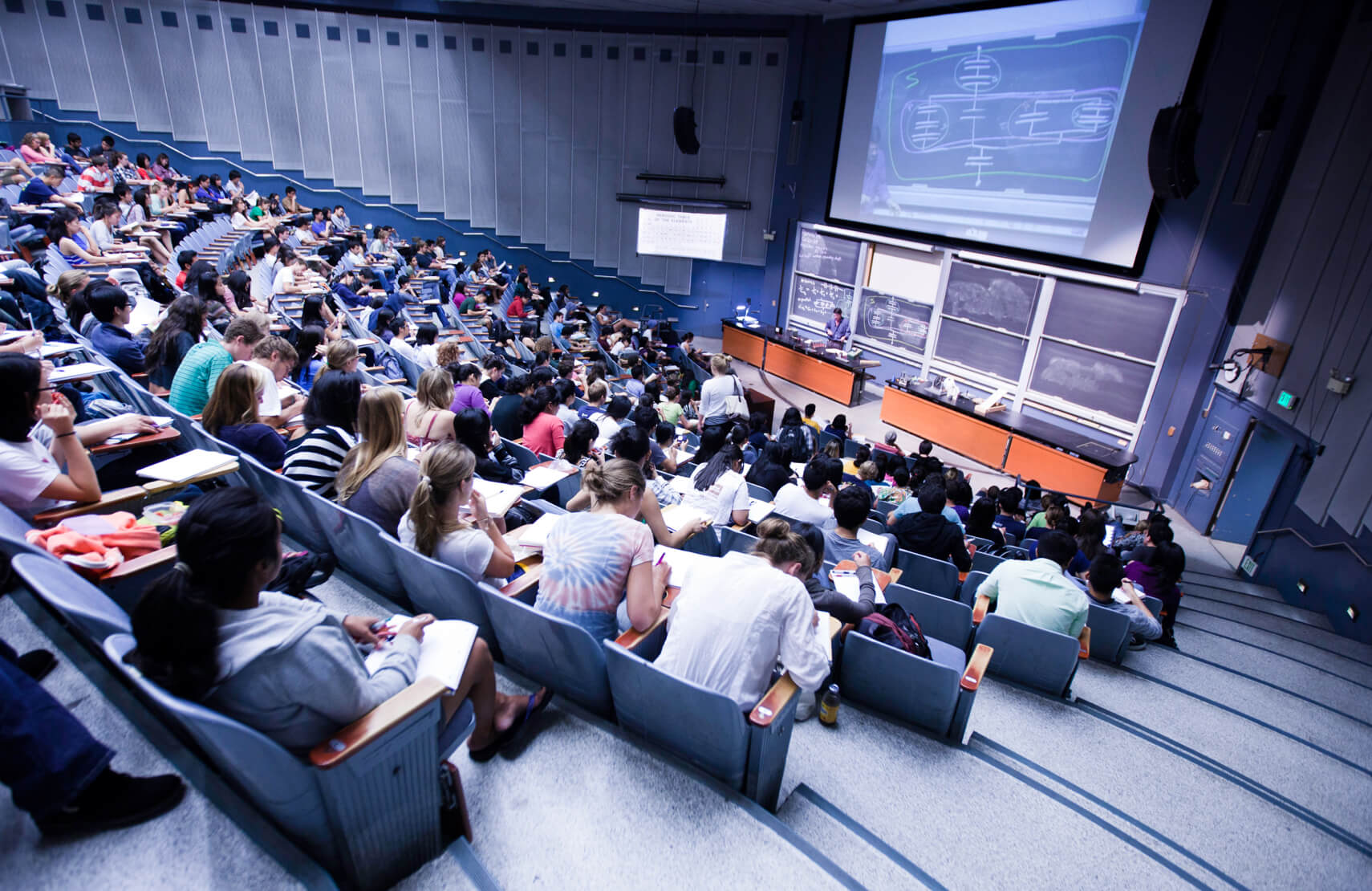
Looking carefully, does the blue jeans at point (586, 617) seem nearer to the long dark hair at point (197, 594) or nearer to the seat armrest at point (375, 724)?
the seat armrest at point (375, 724)

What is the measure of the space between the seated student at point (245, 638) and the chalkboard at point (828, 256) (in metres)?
12.3

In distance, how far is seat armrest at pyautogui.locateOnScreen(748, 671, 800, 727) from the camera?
6.83ft

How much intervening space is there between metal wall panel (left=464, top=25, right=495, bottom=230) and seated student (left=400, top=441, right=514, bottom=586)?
13895 millimetres

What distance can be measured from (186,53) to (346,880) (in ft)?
54.8

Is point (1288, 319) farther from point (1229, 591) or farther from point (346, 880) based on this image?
point (346, 880)

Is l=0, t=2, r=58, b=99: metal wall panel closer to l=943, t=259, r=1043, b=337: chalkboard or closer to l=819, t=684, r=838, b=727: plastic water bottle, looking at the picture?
l=943, t=259, r=1043, b=337: chalkboard

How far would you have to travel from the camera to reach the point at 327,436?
10.6 feet

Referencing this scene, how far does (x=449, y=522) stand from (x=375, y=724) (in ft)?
3.37

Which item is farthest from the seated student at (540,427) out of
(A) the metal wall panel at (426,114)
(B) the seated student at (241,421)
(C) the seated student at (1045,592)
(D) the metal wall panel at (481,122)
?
(A) the metal wall panel at (426,114)

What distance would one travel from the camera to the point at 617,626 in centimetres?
261

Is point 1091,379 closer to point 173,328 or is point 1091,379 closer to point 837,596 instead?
point 837,596

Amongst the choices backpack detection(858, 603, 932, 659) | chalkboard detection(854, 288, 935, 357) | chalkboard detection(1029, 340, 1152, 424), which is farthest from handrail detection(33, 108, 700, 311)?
backpack detection(858, 603, 932, 659)

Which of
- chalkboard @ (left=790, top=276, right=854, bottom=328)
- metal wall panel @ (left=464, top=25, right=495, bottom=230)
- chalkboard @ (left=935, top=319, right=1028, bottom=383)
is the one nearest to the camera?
chalkboard @ (left=935, top=319, right=1028, bottom=383)

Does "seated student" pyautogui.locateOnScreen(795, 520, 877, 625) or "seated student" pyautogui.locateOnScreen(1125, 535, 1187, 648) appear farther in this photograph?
"seated student" pyautogui.locateOnScreen(1125, 535, 1187, 648)
